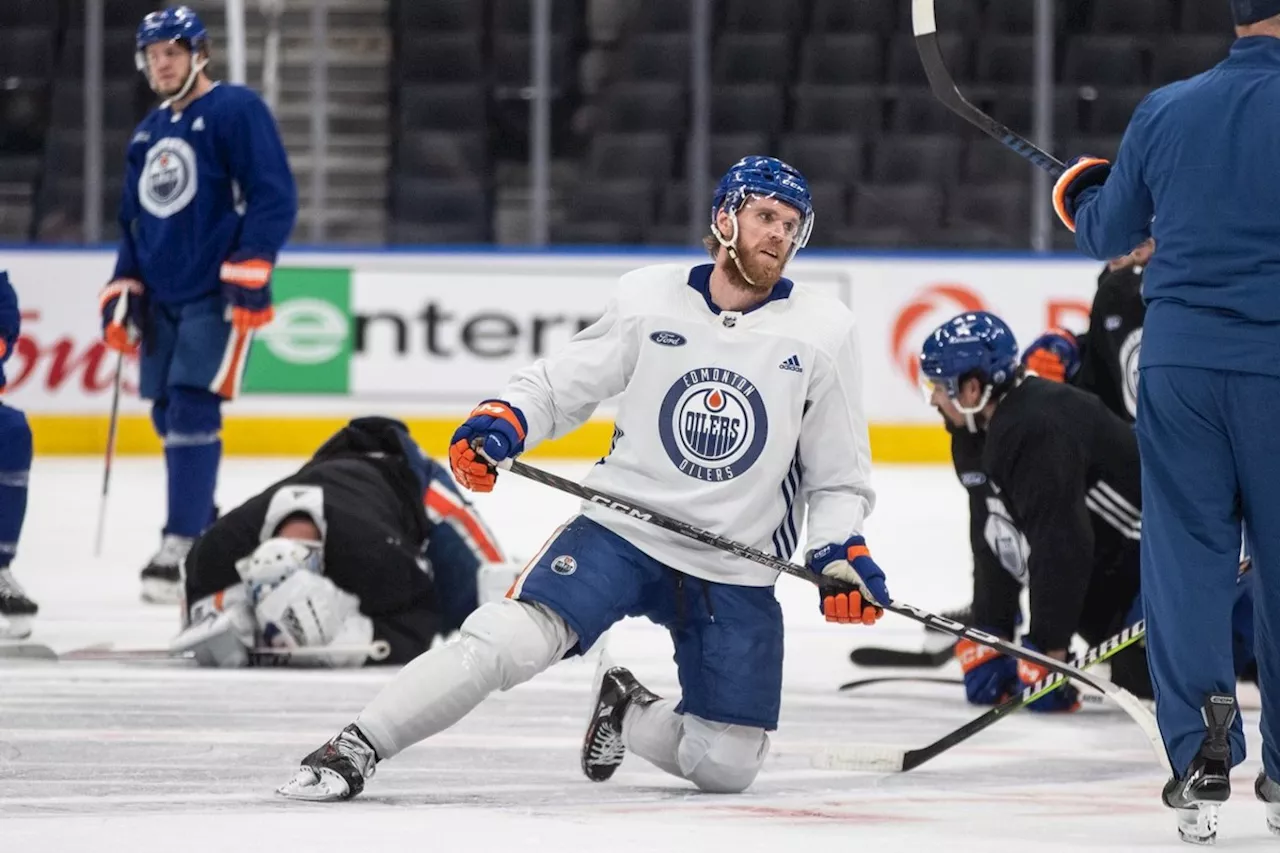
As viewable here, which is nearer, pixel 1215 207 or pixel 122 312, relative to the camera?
pixel 1215 207

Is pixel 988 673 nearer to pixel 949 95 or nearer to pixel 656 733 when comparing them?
pixel 656 733

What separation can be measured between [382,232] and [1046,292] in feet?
9.38

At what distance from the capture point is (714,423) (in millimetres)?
3256

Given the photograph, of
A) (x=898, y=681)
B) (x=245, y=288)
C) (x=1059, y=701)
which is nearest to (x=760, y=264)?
(x=1059, y=701)

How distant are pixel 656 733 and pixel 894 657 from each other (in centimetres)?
151

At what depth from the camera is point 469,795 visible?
3193mm

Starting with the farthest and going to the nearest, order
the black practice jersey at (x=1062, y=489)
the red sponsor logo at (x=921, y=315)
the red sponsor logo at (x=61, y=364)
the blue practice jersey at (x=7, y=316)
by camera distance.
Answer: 1. the red sponsor logo at (x=921, y=315)
2. the red sponsor logo at (x=61, y=364)
3. the blue practice jersey at (x=7, y=316)
4. the black practice jersey at (x=1062, y=489)

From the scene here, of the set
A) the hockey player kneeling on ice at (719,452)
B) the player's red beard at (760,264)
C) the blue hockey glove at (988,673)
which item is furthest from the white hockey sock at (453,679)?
the blue hockey glove at (988,673)

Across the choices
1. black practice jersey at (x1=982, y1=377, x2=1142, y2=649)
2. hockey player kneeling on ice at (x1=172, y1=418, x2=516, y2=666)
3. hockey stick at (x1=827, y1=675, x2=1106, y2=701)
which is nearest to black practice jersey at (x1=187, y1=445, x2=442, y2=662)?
hockey player kneeling on ice at (x1=172, y1=418, x2=516, y2=666)

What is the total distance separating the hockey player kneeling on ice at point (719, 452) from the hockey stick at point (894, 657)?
4.72 ft

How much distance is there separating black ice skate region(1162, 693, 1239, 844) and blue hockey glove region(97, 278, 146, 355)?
360 centimetres

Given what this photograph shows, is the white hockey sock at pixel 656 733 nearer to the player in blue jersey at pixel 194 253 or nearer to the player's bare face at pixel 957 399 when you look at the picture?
the player's bare face at pixel 957 399

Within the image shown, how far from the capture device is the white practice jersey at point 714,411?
3256 mm

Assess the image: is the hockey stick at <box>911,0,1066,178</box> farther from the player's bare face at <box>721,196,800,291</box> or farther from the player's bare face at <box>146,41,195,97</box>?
the player's bare face at <box>146,41,195,97</box>
